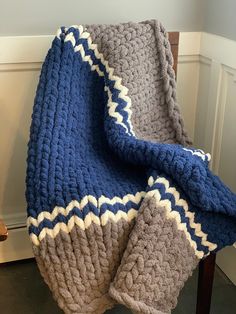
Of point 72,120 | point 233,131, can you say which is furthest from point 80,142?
point 233,131

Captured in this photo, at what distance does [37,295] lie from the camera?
164cm

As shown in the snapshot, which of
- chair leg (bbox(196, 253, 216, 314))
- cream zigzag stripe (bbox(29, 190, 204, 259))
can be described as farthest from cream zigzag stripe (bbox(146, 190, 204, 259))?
chair leg (bbox(196, 253, 216, 314))

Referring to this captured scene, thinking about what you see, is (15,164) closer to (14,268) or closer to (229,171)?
(14,268)

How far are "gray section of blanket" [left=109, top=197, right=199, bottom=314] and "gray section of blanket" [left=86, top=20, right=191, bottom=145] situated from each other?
0.32m

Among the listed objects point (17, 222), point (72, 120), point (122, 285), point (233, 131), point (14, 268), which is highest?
point (72, 120)

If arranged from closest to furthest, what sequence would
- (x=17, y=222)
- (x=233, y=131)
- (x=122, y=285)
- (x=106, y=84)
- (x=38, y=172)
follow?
(x=122, y=285)
(x=38, y=172)
(x=106, y=84)
(x=233, y=131)
(x=17, y=222)

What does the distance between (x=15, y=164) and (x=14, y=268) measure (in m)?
0.39

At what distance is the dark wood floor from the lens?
1.58 meters

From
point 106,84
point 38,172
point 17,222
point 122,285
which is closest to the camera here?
point 122,285

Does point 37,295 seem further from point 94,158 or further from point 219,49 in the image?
point 219,49

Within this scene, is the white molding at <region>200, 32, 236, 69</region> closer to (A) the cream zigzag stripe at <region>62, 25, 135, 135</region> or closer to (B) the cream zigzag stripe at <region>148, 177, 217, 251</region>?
(A) the cream zigzag stripe at <region>62, 25, 135, 135</region>

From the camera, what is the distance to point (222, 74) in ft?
5.31

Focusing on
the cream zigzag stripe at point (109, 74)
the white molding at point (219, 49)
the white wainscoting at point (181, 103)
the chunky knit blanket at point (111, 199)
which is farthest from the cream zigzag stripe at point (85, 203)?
the white molding at point (219, 49)

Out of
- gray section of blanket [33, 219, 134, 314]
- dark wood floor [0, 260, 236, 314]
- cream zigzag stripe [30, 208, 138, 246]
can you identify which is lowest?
dark wood floor [0, 260, 236, 314]
